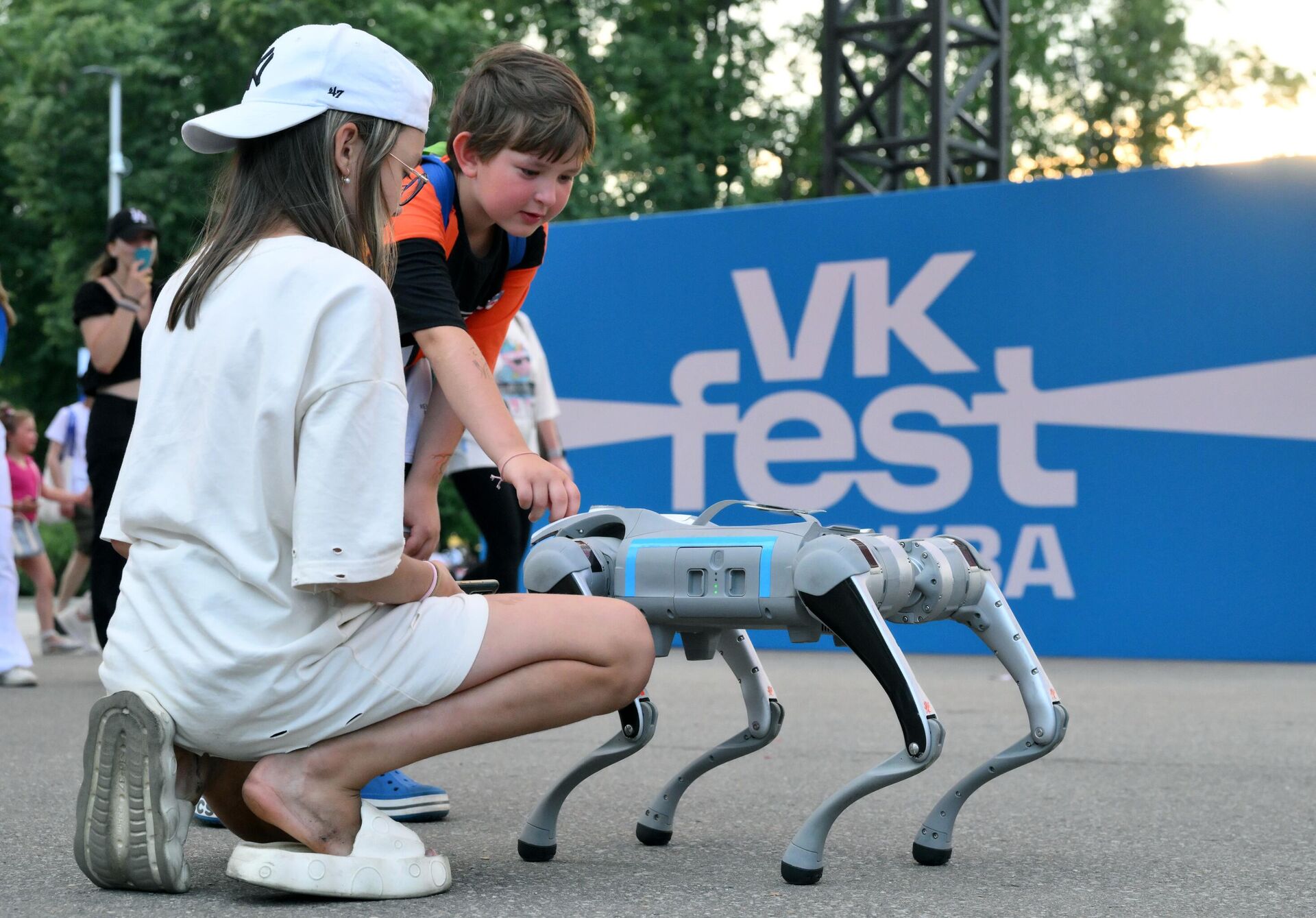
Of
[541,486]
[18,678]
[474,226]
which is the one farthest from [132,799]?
[18,678]

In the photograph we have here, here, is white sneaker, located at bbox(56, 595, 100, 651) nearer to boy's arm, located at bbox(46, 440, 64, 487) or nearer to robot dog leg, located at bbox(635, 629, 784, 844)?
boy's arm, located at bbox(46, 440, 64, 487)

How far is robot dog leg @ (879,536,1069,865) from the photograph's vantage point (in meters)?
2.61

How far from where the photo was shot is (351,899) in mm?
2334

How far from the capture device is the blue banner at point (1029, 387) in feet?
24.5

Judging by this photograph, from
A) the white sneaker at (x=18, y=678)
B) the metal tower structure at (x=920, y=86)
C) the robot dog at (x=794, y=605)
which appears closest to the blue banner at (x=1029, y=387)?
the metal tower structure at (x=920, y=86)

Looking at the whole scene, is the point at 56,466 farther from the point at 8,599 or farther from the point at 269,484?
the point at 269,484

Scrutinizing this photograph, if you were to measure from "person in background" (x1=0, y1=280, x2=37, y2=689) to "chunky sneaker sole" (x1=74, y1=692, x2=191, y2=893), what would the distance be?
3.58 m

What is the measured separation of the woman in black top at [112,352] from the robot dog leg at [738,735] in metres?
3.22

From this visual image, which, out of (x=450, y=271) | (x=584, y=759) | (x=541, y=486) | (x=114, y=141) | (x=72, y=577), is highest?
(x=114, y=141)

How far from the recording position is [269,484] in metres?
2.24

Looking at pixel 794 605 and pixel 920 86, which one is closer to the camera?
pixel 794 605

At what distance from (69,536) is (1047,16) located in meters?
18.7

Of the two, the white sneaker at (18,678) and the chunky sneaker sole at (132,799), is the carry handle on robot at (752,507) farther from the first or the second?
the white sneaker at (18,678)

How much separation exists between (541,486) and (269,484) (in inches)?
16.5
